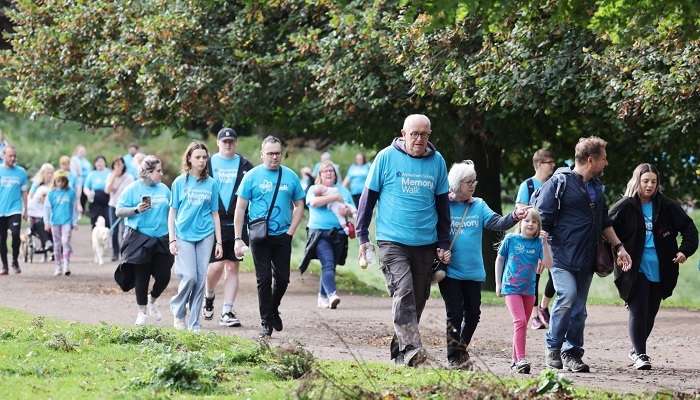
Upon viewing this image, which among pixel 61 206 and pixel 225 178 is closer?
pixel 225 178

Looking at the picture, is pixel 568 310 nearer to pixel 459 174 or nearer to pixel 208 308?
pixel 459 174

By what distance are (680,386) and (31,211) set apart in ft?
49.8

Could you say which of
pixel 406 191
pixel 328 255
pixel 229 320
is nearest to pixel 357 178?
pixel 328 255

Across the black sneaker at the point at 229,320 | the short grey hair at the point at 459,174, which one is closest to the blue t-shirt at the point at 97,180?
the black sneaker at the point at 229,320

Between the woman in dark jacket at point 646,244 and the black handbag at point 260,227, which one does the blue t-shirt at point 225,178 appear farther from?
the woman in dark jacket at point 646,244

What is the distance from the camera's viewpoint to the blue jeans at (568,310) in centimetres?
1020

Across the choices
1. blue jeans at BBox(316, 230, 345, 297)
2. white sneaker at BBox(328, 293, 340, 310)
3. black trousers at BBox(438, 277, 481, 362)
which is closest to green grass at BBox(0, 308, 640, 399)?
black trousers at BBox(438, 277, 481, 362)

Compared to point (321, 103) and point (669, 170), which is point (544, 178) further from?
point (669, 170)

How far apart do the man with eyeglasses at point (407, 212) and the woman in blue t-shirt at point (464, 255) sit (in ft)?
0.97

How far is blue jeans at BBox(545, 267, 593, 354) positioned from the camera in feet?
33.5

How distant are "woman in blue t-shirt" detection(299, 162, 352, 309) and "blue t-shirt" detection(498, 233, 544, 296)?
6051 mm

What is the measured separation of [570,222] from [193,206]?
12.8 feet

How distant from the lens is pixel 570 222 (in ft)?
33.6

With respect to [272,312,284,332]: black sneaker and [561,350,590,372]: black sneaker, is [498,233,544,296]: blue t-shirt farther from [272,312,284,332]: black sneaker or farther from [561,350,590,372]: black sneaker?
[272,312,284,332]: black sneaker
